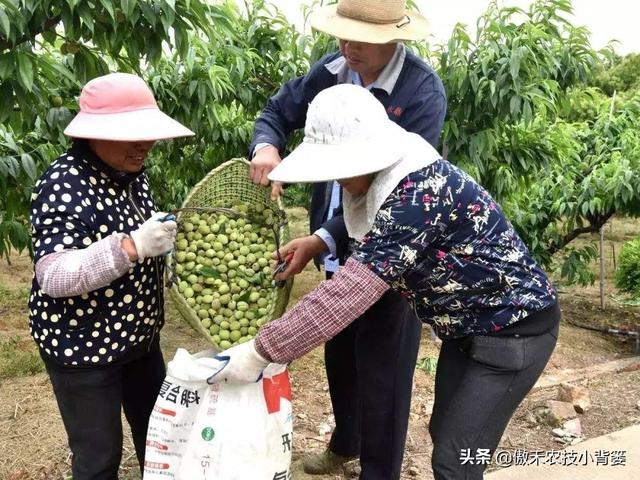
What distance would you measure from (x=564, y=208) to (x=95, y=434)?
422 centimetres

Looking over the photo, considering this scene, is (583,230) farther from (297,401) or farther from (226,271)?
(226,271)

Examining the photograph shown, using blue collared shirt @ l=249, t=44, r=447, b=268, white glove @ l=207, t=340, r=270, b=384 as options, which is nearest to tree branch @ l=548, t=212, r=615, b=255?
blue collared shirt @ l=249, t=44, r=447, b=268

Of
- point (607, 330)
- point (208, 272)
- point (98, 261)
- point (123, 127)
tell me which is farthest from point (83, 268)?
point (607, 330)

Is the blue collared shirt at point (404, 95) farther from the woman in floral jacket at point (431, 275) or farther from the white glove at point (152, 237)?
the white glove at point (152, 237)

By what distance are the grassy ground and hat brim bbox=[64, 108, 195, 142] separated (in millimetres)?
1512

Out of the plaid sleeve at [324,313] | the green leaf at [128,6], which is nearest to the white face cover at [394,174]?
the plaid sleeve at [324,313]

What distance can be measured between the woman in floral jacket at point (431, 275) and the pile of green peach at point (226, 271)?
0.26 metres

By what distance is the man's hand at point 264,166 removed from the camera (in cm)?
207

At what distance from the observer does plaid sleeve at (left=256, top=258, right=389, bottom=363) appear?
1.50 meters

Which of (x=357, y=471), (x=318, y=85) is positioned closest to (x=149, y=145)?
(x=318, y=85)

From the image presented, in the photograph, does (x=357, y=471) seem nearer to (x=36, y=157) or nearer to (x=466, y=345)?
(x=466, y=345)

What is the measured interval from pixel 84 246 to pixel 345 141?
2.26ft

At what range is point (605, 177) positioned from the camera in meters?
5.05

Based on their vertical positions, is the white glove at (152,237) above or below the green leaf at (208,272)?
above
